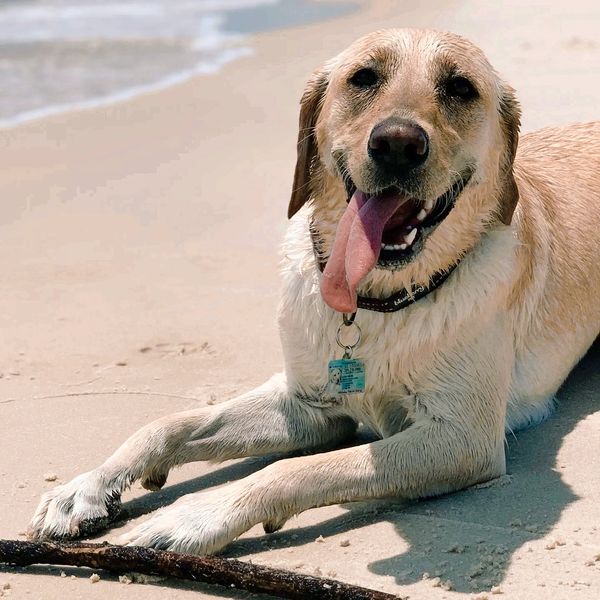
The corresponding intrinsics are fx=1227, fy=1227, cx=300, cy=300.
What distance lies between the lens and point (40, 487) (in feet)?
14.2

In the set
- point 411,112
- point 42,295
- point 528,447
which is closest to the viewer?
point 411,112

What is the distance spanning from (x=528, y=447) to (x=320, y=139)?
4.58 ft

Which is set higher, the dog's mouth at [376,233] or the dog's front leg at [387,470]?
the dog's mouth at [376,233]

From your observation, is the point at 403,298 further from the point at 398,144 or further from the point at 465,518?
the point at 465,518

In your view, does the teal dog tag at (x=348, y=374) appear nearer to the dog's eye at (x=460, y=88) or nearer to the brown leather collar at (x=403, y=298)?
the brown leather collar at (x=403, y=298)

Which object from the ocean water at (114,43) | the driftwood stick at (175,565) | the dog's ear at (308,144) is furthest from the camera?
the ocean water at (114,43)

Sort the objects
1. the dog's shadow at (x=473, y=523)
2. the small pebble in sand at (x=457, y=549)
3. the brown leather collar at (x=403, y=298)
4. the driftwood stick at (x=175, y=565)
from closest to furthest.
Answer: the driftwood stick at (x=175, y=565) → the dog's shadow at (x=473, y=523) → the small pebble in sand at (x=457, y=549) → the brown leather collar at (x=403, y=298)

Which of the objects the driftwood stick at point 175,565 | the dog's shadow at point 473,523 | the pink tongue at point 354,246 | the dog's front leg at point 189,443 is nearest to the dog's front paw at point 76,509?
the dog's front leg at point 189,443

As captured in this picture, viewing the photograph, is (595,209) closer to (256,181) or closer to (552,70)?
(256,181)

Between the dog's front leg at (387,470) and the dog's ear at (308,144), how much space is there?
0.80 m

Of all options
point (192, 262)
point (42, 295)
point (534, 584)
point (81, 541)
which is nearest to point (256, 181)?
point (192, 262)

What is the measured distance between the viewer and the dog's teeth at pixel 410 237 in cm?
405

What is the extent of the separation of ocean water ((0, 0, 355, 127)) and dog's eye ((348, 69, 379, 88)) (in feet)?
19.9

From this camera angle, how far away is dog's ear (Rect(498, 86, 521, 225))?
438cm
